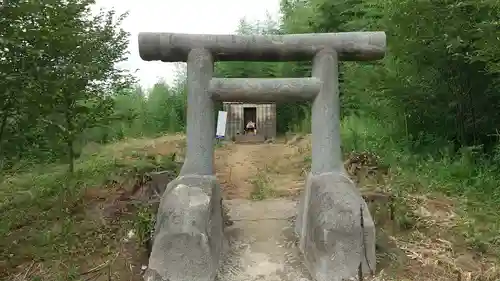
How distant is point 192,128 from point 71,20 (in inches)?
82.6

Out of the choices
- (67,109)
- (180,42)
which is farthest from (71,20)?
(180,42)

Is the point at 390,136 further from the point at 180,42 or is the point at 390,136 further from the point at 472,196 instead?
the point at 180,42

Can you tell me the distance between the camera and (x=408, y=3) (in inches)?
235

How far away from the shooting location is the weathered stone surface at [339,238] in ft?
10.8

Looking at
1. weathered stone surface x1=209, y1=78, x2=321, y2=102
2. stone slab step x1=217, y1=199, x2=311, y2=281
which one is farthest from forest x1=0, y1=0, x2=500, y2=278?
stone slab step x1=217, y1=199, x2=311, y2=281

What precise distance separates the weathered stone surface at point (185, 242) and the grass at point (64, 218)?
0.42 metres

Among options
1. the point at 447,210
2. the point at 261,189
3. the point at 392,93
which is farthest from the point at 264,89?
the point at 392,93

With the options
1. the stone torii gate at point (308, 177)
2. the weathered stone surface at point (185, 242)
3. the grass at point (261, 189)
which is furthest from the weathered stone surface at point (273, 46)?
the grass at point (261, 189)

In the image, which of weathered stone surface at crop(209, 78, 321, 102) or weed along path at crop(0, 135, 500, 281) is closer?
weed along path at crop(0, 135, 500, 281)

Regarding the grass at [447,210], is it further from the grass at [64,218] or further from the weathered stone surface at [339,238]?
the grass at [64,218]

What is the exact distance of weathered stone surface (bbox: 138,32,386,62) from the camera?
4012 millimetres

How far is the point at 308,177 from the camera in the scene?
13.1ft

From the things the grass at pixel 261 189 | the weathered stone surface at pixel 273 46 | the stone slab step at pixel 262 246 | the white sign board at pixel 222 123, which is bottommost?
the stone slab step at pixel 262 246

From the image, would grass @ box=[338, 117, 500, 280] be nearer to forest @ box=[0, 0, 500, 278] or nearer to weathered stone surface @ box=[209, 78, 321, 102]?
forest @ box=[0, 0, 500, 278]
